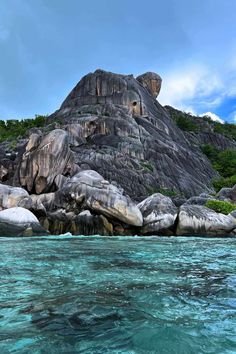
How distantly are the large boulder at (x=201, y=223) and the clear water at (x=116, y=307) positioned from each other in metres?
12.4

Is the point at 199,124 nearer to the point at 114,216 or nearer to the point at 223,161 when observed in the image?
the point at 223,161

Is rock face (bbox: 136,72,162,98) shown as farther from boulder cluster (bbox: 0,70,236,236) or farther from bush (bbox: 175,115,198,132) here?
boulder cluster (bbox: 0,70,236,236)

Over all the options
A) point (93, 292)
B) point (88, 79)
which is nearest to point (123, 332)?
point (93, 292)

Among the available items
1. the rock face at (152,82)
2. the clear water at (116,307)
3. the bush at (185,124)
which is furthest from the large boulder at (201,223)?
the bush at (185,124)

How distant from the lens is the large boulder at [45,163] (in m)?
28.5

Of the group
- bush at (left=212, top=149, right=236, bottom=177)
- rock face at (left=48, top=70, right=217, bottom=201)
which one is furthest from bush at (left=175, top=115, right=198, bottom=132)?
rock face at (left=48, top=70, right=217, bottom=201)

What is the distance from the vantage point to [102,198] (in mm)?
22906

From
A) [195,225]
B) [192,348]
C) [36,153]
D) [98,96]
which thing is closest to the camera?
[192,348]

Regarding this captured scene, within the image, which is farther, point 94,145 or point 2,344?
point 94,145

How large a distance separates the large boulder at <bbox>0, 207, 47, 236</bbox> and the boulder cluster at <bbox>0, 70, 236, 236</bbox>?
52 mm

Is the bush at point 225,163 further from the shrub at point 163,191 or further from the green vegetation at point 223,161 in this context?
the shrub at point 163,191

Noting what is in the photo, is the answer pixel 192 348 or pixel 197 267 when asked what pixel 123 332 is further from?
pixel 197 267

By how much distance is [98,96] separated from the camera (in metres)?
52.4

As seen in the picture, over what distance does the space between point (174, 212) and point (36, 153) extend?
12.8 metres
